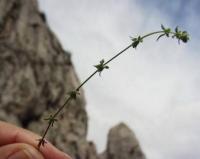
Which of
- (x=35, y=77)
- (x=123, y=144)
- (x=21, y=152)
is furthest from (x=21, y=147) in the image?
(x=123, y=144)

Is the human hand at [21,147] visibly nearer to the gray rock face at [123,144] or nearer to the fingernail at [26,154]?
the fingernail at [26,154]

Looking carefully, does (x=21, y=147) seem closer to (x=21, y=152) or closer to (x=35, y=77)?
(x=21, y=152)

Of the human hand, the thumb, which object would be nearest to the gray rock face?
the human hand

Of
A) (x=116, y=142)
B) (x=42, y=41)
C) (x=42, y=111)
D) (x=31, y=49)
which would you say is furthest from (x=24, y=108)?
(x=116, y=142)

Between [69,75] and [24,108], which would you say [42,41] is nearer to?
[69,75]

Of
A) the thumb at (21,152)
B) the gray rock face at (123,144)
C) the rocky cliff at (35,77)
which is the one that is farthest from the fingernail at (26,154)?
the gray rock face at (123,144)

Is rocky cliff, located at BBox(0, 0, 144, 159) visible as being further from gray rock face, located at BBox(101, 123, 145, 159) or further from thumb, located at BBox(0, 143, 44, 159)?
thumb, located at BBox(0, 143, 44, 159)
